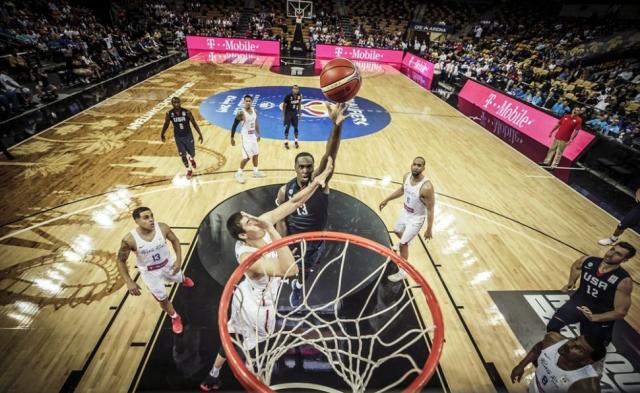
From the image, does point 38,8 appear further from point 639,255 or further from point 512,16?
point 512,16

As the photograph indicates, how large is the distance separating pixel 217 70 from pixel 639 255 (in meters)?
17.4

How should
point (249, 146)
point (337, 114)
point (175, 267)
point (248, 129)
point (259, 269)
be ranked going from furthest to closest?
point (249, 146), point (248, 129), point (175, 267), point (259, 269), point (337, 114)

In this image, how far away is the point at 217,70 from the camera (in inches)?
652

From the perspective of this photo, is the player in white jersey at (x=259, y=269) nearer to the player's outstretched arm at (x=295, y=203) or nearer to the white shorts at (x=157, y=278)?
the player's outstretched arm at (x=295, y=203)

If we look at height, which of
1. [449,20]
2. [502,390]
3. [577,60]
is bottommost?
[502,390]

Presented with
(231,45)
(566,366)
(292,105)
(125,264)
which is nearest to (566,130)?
(292,105)

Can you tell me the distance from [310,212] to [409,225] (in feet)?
4.99

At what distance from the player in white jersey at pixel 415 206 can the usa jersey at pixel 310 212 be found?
4.08 ft

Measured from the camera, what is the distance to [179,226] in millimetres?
5590

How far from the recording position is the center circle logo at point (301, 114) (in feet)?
32.5

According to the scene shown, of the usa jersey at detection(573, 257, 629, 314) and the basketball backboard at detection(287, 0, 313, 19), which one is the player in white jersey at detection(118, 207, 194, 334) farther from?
the basketball backboard at detection(287, 0, 313, 19)

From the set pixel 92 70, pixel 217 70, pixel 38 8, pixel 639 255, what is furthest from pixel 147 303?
pixel 38 8

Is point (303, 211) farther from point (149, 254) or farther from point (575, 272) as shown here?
point (575, 272)

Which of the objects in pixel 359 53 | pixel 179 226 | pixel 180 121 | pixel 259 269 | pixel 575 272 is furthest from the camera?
pixel 359 53
